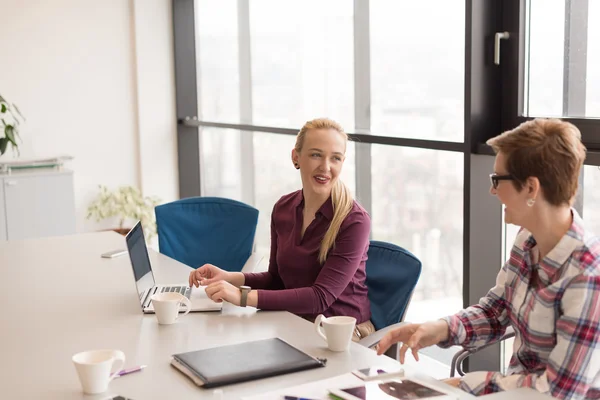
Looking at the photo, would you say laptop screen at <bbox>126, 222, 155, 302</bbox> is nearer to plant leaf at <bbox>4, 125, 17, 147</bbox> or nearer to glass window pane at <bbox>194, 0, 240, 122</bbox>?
plant leaf at <bbox>4, 125, 17, 147</bbox>

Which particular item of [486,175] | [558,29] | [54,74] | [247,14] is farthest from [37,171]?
[558,29]

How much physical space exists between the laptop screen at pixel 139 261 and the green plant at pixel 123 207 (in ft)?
9.85

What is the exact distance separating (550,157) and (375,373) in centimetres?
65

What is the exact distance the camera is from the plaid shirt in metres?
1.68

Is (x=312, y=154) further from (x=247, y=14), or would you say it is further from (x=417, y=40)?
(x=247, y=14)

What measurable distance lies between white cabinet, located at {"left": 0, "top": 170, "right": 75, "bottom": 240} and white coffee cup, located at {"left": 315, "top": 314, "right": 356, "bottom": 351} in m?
3.70

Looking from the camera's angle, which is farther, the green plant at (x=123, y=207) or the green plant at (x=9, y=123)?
the green plant at (x=123, y=207)

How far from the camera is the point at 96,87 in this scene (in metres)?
5.79

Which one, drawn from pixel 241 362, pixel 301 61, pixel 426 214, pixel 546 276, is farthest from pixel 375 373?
pixel 301 61

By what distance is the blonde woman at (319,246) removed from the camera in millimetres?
2488

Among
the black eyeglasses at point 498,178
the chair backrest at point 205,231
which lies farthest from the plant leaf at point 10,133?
the black eyeglasses at point 498,178

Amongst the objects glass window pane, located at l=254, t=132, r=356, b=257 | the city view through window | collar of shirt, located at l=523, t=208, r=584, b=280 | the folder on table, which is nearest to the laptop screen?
the folder on table

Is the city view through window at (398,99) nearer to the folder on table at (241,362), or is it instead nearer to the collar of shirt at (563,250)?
the collar of shirt at (563,250)

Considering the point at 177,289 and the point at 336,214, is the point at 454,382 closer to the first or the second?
the point at 336,214
